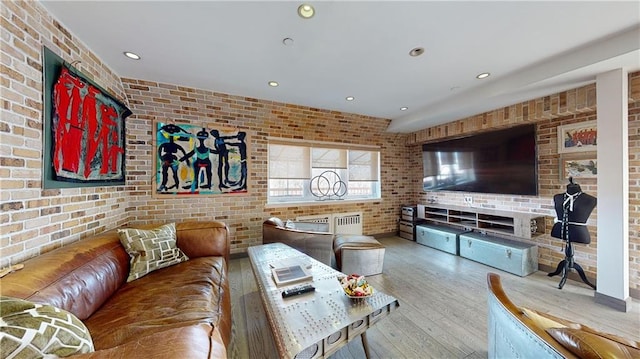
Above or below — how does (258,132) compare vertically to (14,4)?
below

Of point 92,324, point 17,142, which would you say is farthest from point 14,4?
point 92,324

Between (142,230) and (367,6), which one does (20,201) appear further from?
(367,6)

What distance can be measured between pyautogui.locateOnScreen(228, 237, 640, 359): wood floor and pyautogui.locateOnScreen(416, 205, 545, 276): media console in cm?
15

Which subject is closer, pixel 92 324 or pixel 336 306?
pixel 92 324

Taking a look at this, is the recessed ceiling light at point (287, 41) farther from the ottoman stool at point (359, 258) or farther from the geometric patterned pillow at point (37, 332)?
the ottoman stool at point (359, 258)

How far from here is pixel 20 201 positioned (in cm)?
137

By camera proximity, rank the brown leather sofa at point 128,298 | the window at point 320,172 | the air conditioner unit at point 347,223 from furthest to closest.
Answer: the air conditioner unit at point 347,223 < the window at point 320,172 < the brown leather sofa at point 128,298

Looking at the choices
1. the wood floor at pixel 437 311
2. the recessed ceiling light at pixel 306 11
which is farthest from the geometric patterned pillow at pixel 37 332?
the recessed ceiling light at pixel 306 11

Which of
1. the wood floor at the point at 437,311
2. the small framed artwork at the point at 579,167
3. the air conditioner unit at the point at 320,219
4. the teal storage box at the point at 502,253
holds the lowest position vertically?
the wood floor at the point at 437,311

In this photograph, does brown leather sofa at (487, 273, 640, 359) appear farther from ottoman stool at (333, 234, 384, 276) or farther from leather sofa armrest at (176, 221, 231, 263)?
leather sofa armrest at (176, 221, 231, 263)

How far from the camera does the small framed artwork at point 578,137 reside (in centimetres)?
262

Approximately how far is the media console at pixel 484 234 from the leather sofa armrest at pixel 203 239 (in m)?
3.49

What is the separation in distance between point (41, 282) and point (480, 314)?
3141 millimetres

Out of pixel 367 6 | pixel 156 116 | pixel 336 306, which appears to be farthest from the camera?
pixel 156 116
